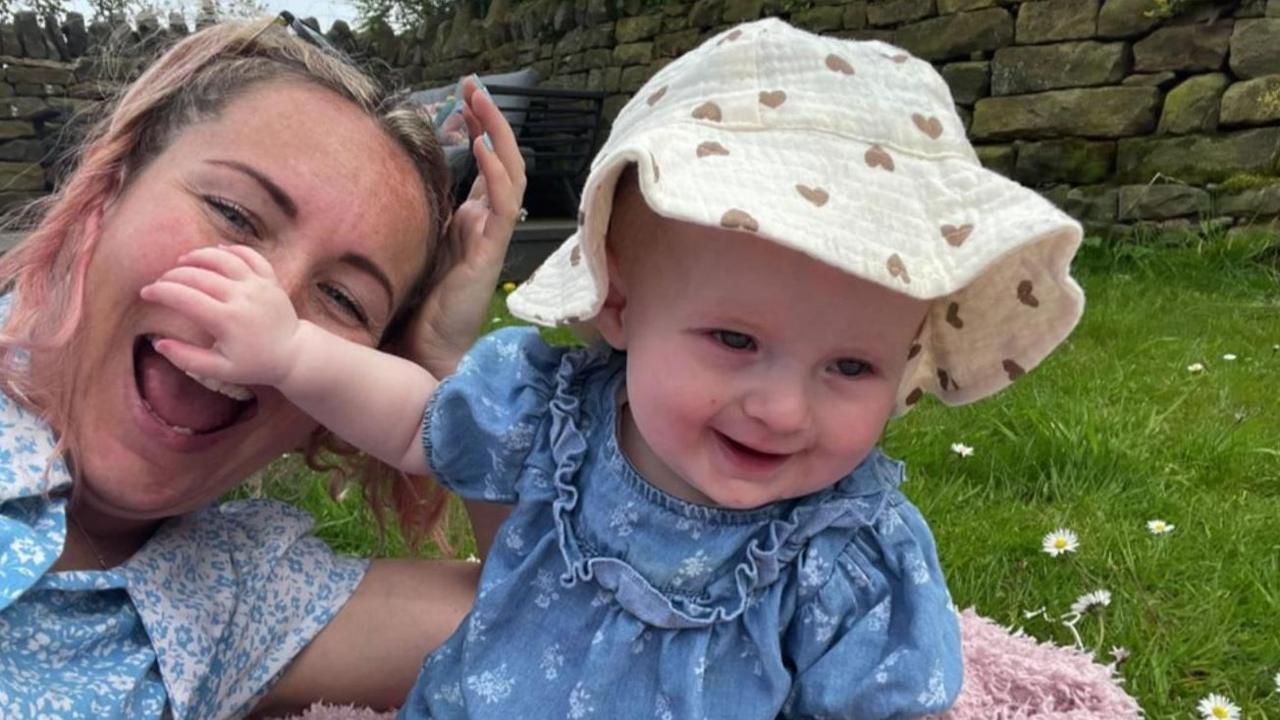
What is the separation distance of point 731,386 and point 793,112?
0.92ft

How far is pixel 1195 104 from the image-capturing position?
17.0 ft

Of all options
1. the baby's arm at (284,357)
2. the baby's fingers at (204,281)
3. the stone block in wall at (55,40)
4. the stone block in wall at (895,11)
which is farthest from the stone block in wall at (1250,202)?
the stone block in wall at (55,40)

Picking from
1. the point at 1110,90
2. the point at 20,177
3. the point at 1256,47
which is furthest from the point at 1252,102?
the point at 20,177

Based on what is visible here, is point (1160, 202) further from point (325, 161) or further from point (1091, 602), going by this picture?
point (325, 161)

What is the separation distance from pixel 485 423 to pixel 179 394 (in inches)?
15.1

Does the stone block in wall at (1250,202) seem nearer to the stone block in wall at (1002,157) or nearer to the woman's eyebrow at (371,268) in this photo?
the stone block in wall at (1002,157)

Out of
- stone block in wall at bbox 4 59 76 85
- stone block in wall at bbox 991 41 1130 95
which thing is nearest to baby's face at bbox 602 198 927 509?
stone block in wall at bbox 991 41 1130 95

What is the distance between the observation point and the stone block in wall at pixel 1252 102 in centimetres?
490

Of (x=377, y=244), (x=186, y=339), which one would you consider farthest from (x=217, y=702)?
(x=377, y=244)

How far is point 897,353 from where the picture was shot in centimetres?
119

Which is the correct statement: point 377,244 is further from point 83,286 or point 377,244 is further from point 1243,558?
point 1243,558

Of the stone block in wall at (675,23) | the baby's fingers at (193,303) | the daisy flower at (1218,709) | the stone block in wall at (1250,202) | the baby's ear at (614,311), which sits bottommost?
the stone block in wall at (1250,202)

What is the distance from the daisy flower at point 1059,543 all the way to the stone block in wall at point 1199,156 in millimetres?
3445

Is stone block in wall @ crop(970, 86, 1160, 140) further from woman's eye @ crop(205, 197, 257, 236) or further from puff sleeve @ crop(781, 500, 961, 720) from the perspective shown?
woman's eye @ crop(205, 197, 257, 236)
